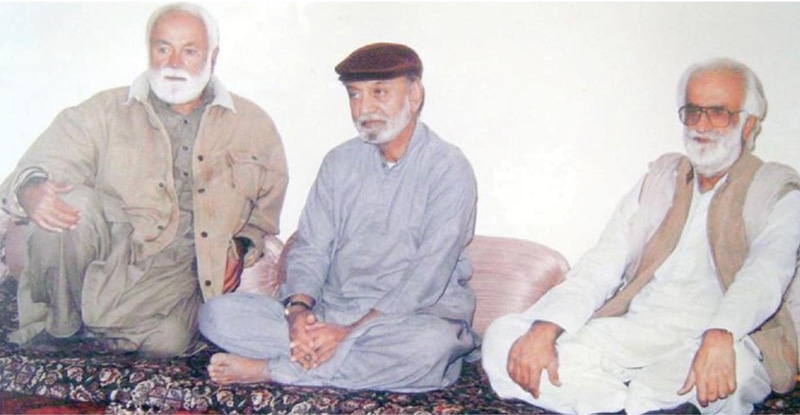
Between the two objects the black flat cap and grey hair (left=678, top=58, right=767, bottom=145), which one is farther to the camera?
the black flat cap

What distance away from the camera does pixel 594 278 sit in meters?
3.19

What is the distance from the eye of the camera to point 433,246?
320cm

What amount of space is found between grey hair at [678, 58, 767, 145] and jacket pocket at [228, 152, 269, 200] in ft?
4.91

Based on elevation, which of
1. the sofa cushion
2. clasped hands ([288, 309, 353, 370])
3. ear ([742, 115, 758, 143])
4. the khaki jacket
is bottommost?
clasped hands ([288, 309, 353, 370])

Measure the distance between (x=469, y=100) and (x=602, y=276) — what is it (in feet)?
2.51

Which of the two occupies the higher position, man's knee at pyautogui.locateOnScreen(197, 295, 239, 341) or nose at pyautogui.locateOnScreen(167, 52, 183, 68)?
nose at pyautogui.locateOnScreen(167, 52, 183, 68)

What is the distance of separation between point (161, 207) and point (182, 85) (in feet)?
1.50

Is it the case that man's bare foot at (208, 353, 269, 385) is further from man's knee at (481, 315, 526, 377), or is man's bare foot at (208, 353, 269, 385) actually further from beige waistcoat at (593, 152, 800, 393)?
beige waistcoat at (593, 152, 800, 393)

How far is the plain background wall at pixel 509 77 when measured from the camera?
3.15m

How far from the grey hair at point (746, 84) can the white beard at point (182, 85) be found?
1.69 m

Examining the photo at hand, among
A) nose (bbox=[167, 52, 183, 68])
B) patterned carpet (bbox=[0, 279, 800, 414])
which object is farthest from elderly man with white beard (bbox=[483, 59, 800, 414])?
nose (bbox=[167, 52, 183, 68])

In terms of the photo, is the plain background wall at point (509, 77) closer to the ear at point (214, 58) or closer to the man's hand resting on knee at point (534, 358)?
the ear at point (214, 58)

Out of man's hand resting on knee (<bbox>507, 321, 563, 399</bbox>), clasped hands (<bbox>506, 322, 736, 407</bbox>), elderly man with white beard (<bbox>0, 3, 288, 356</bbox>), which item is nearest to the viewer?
clasped hands (<bbox>506, 322, 736, 407</bbox>)

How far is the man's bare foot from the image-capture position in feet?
10.7
